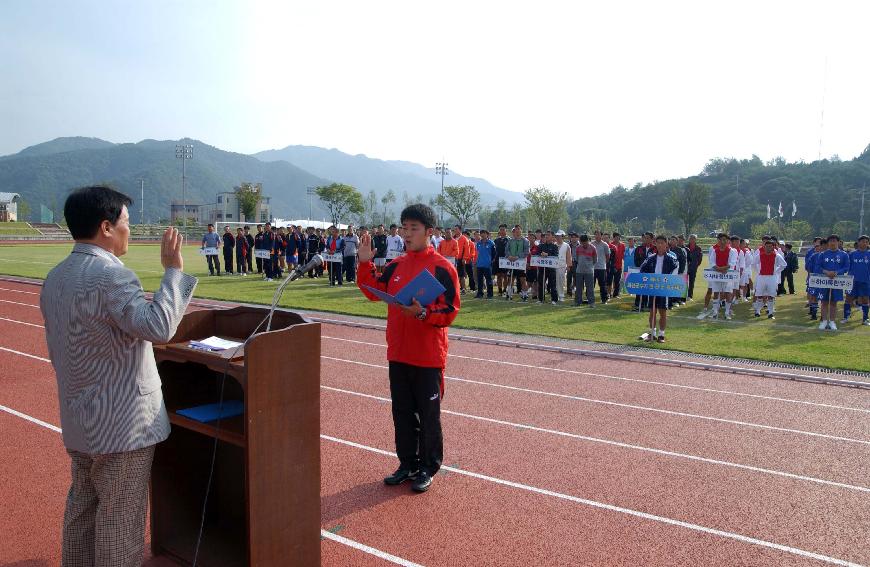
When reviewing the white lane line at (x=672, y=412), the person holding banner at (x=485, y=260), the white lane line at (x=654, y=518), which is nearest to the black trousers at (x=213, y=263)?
the person holding banner at (x=485, y=260)

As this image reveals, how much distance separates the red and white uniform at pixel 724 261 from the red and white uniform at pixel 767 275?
2.74 ft

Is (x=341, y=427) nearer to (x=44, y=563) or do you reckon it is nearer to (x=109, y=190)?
(x=44, y=563)

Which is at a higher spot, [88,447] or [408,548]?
[88,447]

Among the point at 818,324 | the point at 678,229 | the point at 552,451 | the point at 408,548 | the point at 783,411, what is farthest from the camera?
the point at 678,229

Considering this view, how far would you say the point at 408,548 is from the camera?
3.98 meters

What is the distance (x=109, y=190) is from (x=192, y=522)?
7.30 ft

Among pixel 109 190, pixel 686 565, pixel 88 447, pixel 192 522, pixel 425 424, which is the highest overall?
pixel 109 190

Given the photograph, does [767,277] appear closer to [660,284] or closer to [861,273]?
[861,273]

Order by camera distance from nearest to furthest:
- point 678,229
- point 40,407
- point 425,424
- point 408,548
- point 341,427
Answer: point 408,548
point 425,424
point 341,427
point 40,407
point 678,229

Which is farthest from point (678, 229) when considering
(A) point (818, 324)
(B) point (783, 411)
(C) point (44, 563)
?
(C) point (44, 563)

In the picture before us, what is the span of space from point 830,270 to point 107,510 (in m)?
15.9

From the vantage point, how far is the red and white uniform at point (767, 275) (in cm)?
1552

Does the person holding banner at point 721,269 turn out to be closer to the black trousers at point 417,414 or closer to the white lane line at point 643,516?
the white lane line at point 643,516

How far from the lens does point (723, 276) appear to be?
15.1 metres
